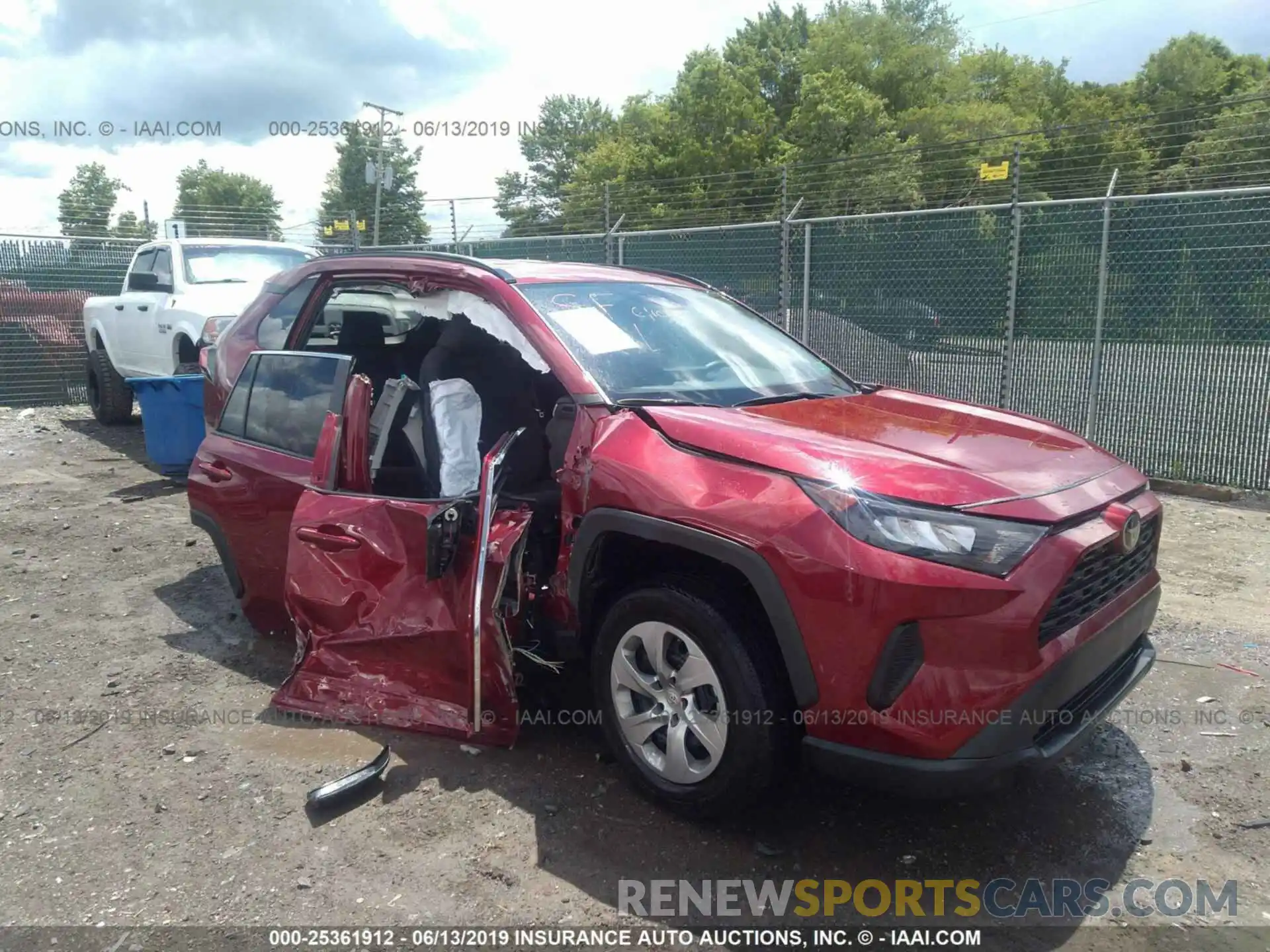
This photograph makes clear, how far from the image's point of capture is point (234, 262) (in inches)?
374

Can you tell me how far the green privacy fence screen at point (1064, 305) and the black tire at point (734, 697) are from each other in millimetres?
6116

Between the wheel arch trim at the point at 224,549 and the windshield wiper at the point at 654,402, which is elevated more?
the windshield wiper at the point at 654,402

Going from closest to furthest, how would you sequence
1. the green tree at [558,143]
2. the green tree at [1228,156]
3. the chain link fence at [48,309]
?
the green tree at [1228,156] → the chain link fence at [48,309] → the green tree at [558,143]

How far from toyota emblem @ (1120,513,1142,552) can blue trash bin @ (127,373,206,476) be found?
6515 millimetres

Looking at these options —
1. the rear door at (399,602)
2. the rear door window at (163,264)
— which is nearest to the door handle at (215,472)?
the rear door at (399,602)

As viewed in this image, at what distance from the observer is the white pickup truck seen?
8883 millimetres

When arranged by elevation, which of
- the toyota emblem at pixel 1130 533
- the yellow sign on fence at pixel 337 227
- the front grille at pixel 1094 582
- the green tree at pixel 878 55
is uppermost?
the green tree at pixel 878 55

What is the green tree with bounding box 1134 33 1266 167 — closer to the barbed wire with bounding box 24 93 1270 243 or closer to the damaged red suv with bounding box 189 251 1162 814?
the barbed wire with bounding box 24 93 1270 243

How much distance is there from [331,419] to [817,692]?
2.29 metres

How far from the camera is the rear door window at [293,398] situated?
13.1 ft

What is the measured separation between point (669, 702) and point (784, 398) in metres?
1.28

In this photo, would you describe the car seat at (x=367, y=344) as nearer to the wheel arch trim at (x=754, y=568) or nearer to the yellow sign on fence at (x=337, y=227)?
the wheel arch trim at (x=754, y=568)

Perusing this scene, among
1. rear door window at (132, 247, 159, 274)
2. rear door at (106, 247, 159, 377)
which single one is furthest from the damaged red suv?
rear door window at (132, 247, 159, 274)

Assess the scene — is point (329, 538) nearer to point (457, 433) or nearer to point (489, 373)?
point (457, 433)
